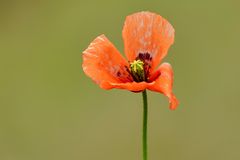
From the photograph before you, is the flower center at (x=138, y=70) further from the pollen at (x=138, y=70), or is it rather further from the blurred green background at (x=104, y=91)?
the blurred green background at (x=104, y=91)

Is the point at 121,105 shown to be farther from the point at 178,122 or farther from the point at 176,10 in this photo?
the point at 176,10

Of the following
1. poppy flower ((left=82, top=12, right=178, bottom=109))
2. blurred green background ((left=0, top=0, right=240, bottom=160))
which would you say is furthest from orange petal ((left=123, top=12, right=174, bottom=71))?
blurred green background ((left=0, top=0, right=240, bottom=160))

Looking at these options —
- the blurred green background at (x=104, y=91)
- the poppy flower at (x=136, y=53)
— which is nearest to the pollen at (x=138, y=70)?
the poppy flower at (x=136, y=53)

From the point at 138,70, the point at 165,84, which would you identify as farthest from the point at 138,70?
the point at 165,84

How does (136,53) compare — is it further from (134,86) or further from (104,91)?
(104,91)

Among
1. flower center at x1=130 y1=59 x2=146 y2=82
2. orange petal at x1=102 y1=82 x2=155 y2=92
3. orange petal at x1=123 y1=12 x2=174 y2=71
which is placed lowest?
orange petal at x1=102 y1=82 x2=155 y2=92

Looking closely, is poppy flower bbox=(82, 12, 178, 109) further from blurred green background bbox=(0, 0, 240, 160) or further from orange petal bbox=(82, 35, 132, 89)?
blurred green background bbox=(0, 0, 240, 160)

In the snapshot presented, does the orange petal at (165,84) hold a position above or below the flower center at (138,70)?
below
